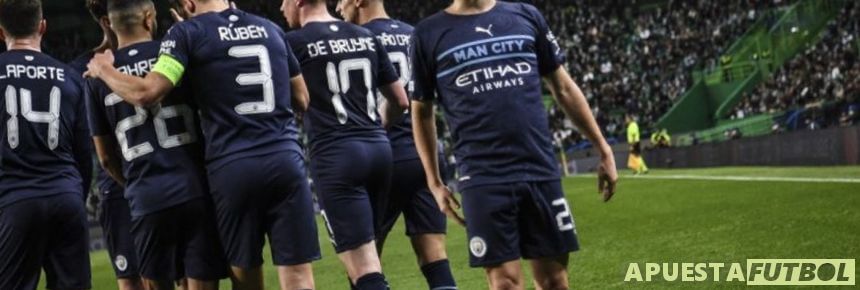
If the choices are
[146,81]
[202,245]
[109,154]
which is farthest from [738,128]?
[146,81]

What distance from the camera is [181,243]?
18.2 ft

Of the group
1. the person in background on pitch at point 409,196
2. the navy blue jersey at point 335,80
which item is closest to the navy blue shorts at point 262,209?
the navy blue jersey at point 335,80

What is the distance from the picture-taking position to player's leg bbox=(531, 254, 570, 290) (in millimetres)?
5414

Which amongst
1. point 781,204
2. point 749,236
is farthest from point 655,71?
point 749,236

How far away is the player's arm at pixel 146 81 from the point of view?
514 centimetres

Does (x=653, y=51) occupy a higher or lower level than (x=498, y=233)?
higher

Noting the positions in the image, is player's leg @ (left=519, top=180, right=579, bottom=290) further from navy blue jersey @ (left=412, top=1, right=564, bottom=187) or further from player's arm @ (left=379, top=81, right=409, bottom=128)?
player's arm @ (left=379, top=81, right=409, bottom=128)

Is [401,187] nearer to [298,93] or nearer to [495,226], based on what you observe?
[298,93]

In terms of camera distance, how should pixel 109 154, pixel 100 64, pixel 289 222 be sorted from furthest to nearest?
pixel 109 154 → pixel 289 222 → pixel 100 64

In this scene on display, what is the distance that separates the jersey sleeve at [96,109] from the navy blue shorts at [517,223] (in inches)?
75.1

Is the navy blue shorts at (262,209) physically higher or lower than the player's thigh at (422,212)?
higher

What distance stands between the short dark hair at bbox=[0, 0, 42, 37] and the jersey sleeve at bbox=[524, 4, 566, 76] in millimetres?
2942

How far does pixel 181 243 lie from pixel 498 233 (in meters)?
1.56

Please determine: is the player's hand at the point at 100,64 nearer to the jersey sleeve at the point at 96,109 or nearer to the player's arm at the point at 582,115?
the jersey sleeve at the point at 96,109
